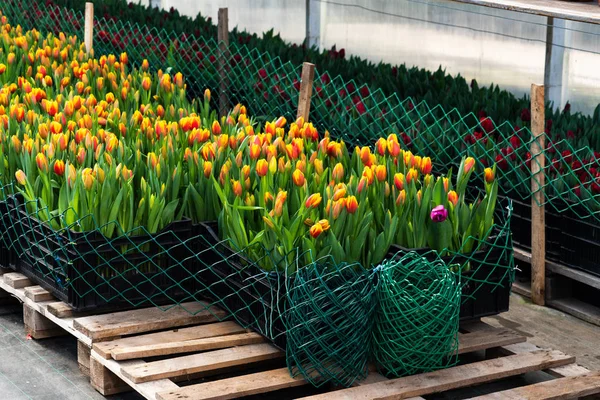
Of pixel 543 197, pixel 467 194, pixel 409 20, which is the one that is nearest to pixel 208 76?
pixel 409 20

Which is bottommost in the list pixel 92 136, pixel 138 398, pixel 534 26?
pixel 138 398

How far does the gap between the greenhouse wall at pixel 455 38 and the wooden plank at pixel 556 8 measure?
1806 millimetres

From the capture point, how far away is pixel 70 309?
538cm

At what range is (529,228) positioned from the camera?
6.40 meters

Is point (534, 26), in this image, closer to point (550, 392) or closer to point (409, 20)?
point (409, 20)

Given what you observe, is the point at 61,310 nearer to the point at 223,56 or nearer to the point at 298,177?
the point at 298,177

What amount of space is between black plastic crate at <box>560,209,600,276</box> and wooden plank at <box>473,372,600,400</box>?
1054 mm

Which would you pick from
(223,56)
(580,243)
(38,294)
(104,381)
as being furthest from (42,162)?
(223,56)

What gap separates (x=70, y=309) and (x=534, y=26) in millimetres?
5089

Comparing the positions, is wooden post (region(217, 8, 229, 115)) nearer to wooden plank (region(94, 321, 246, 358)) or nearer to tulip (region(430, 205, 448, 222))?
wooden plank (region(94, 321, 246, 358))

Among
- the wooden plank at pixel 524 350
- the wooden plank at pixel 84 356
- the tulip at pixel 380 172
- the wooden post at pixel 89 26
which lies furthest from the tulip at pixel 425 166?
the wooden post at pixel 89 26

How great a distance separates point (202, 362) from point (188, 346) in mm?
164

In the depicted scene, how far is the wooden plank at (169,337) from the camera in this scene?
4.98 metres

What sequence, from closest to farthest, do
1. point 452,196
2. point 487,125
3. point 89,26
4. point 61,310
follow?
point 452,196
point 61,310
point 487,125
point 89,26
